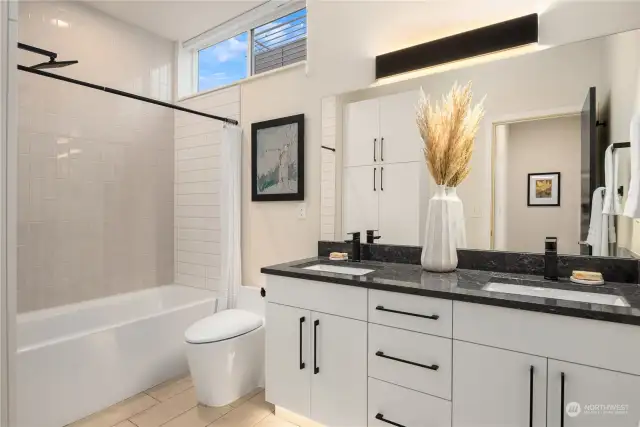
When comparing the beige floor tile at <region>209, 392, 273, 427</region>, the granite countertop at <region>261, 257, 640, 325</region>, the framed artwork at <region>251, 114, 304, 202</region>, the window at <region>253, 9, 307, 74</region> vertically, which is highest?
the window at <region>253, 9, 307, 74</region>

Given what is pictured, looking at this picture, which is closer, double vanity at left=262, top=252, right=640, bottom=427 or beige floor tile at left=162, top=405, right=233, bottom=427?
double vanity at left=262, top=252, right=640, bottom=427

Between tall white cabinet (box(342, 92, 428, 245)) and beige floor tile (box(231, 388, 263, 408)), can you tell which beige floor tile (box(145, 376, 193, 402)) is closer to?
beige floor tile (box(231, 388, 263, 408))

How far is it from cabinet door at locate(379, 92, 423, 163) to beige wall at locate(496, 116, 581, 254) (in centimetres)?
49

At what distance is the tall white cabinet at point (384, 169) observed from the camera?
6.68ft

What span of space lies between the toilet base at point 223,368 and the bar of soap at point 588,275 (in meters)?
1.71

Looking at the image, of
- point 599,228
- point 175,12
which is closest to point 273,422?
point 599,228

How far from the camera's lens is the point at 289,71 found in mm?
2570

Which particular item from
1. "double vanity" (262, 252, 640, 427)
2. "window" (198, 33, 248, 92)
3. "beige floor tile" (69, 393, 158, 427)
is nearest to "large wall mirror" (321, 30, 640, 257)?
"double vanity" (262, 252, 640, 427)

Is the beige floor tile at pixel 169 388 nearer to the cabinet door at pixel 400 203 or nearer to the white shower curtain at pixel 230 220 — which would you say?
the white shower curtain at pixel 230 220

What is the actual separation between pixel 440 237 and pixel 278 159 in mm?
1362

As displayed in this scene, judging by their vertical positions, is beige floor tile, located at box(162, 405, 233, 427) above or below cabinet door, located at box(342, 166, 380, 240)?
below

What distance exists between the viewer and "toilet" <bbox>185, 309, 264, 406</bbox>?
2016 mm

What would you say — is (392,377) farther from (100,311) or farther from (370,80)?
(100,311)

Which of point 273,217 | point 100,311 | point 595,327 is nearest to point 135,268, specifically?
point 100,311
